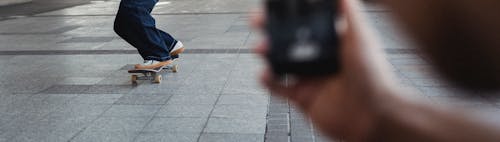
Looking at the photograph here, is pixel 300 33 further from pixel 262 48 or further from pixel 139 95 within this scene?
pixel 139 95

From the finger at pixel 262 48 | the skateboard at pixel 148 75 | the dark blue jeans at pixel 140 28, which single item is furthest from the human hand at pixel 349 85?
the skateboard at pixel 148 75

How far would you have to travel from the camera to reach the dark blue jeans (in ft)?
17.2

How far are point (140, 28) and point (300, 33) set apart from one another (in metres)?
4.69

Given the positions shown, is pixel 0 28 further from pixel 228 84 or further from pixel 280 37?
pixel 280 37

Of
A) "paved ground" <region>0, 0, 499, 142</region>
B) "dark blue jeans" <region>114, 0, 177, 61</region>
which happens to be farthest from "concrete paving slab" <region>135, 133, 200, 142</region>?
"dark blue jeans" <region>114, 0, 177, 61</region>

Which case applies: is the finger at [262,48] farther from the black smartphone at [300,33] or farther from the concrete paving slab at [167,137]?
the concrete paving slab at [167,137]

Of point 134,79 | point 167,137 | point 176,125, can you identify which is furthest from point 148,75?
point 167,137

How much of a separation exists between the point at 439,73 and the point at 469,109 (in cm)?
8

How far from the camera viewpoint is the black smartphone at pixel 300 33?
29.3 inches

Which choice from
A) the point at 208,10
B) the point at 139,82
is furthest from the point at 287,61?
the point at 208,10

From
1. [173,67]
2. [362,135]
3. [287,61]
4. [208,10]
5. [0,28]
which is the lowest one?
[208,10]

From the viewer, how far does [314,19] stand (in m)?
0.75

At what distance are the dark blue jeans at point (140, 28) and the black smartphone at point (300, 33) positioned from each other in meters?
4.62

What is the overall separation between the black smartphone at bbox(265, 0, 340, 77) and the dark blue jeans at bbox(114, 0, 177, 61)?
4.62 m
